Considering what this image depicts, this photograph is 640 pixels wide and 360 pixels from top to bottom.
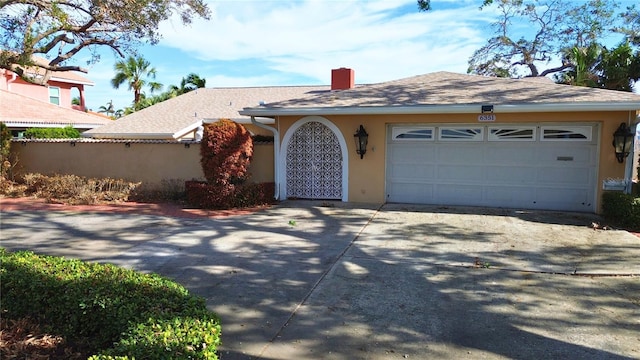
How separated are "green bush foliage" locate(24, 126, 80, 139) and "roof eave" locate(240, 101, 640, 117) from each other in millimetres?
9763

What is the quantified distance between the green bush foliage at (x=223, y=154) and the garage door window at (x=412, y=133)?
3907 millimetres

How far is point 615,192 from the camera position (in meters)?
9.04

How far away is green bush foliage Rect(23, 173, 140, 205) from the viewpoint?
1127 centimetres

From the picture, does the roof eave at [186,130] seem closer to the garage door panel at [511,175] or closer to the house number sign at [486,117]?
the house number sign at [486,117]

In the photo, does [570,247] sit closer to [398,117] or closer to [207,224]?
[398,117]

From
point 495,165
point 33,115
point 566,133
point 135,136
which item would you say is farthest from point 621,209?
point 33,115

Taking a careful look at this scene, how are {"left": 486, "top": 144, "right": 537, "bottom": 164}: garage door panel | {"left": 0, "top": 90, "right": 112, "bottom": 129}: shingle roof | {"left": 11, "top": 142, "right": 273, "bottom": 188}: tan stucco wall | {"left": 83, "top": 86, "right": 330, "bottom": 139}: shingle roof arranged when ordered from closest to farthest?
{"left": 486, "top": 144, "right": 537, "bottom": 164}: garage door panel < {"left": 11, "top": 142, "right": 273, "bottom": 188}: tan stucco wall < {"left": 83, "top": 86, "right": 330, "bottom": 139}: shingle roof < {"left": 0, "top": 90, "right": 112, "bottom": 129}: shingle roof

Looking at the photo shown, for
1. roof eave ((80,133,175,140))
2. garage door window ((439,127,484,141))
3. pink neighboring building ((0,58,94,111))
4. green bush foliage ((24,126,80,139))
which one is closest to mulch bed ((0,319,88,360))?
garage door window ((439,127,484,141))

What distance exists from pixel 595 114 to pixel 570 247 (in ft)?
13.3

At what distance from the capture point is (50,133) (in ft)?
55.3

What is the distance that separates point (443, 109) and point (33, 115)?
17.1 metres

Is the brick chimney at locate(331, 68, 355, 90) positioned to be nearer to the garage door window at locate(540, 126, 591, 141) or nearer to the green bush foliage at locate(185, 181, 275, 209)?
the green bush foliage at locate(185, 181, 275, 209)

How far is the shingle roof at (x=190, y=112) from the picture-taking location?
16.7m

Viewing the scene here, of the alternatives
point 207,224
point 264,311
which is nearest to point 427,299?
point 264,311
